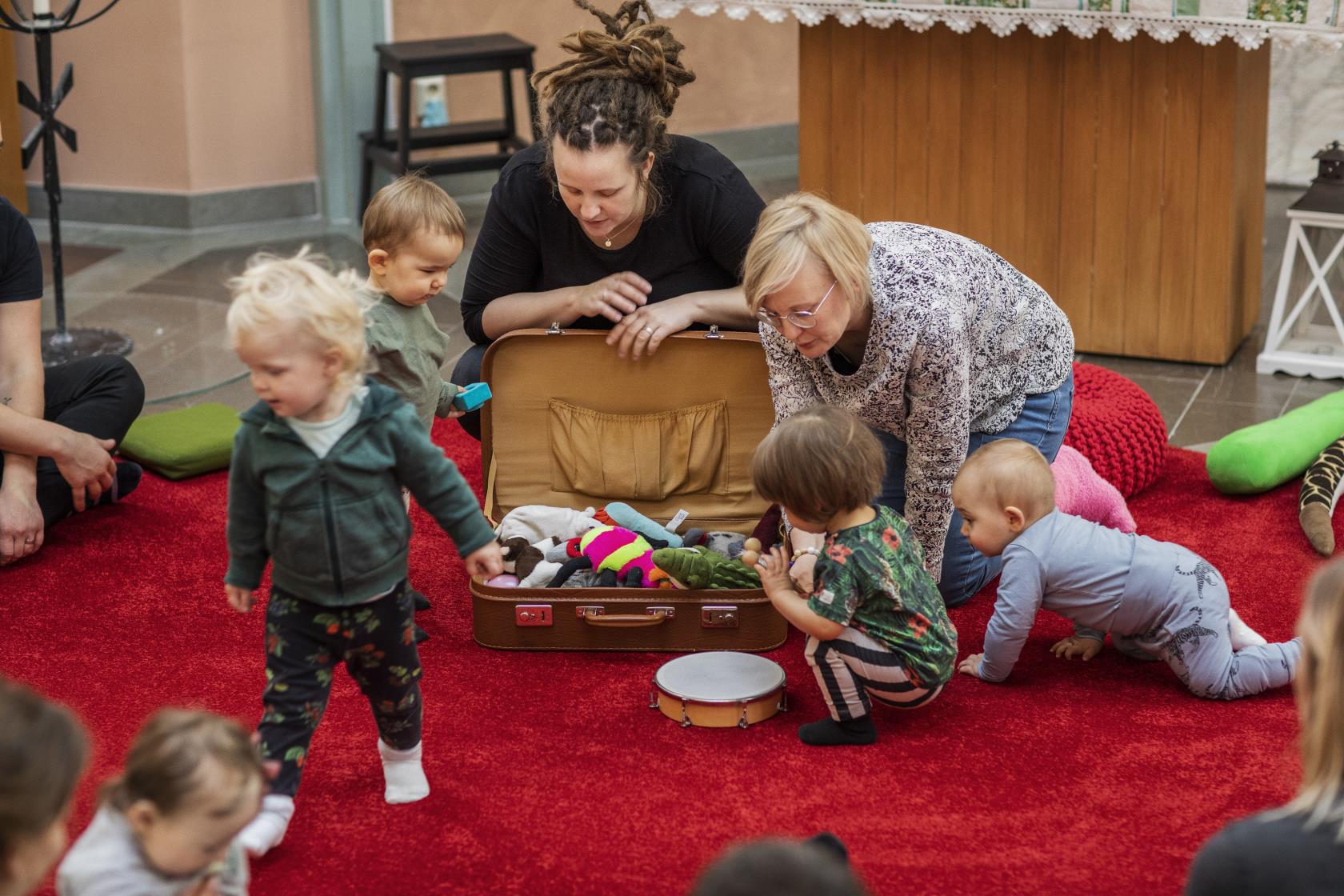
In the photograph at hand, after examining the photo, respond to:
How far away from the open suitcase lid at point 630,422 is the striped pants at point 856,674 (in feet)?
2.09

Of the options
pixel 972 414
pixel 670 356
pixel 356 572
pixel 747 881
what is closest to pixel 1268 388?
pixel 972 414

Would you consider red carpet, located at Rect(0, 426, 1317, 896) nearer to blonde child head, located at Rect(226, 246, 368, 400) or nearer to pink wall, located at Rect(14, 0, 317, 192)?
blonde child head, located at Rect(226, 246, 368, 400)

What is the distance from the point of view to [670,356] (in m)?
2.77

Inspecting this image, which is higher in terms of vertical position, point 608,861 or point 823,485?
point 823,485

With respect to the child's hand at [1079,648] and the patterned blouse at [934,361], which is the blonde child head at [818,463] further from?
the child's hand at [1079,648]

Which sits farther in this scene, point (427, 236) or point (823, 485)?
point (427, 236)

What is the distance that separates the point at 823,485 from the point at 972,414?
1.92 ft

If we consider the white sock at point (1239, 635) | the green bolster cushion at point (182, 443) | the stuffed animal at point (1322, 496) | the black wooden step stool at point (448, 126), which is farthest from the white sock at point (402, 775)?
the black wooden step stool at point (448, 126)

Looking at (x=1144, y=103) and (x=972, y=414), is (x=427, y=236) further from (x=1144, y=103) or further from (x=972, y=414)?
(x=1144, y=103)

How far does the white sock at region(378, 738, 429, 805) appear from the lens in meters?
2.09

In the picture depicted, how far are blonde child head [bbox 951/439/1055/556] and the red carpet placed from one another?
27 centimetres

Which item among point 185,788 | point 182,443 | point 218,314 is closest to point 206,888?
point 185,788

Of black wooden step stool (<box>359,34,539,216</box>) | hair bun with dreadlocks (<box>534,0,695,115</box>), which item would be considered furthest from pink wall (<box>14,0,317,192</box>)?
hair bun with dreadlocks (<box>534,0,695,115</box>)

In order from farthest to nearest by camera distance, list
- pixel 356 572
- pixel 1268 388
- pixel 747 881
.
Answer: pixel 1268 388 < pixel 356 572 < pixel 747 881
